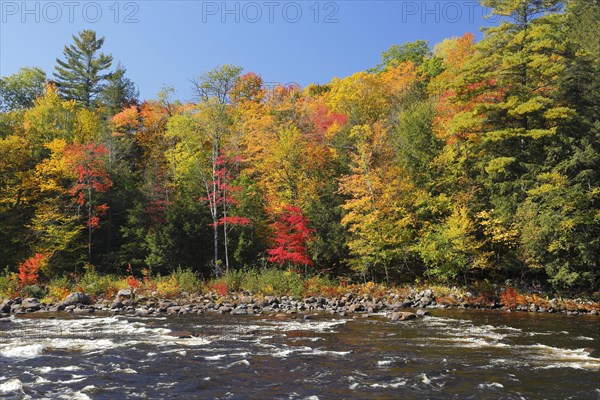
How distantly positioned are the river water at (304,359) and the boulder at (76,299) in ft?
17.0

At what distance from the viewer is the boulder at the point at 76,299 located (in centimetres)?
2448

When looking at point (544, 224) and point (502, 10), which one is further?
point (502, 10)

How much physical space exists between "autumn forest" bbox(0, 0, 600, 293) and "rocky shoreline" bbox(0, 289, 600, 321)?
2434mm

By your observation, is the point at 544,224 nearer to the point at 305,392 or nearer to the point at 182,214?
the point at 305,392

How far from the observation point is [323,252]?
30891mm

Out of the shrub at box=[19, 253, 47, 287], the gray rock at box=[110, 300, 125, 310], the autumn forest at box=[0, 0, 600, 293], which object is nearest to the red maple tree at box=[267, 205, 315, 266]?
the autumn forest at box=[0, 0, 600, 293]

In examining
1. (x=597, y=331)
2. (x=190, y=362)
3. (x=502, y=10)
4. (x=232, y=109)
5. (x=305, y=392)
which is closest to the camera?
(x=305, y=392)

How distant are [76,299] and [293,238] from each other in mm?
12791

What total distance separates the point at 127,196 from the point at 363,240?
18.0m

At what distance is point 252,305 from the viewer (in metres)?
24.0

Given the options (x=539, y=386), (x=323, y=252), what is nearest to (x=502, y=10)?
(x=323, y=252)

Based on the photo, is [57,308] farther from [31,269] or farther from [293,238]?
[293,238]

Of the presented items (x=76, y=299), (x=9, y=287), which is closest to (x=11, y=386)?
(x=76, y=299)

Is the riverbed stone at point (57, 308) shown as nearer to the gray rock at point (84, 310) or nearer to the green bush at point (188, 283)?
the gray rock at point (84, 310)
